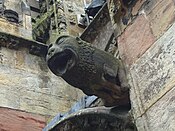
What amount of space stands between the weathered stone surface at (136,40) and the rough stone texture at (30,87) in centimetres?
298

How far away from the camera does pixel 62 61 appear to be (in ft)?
9.38

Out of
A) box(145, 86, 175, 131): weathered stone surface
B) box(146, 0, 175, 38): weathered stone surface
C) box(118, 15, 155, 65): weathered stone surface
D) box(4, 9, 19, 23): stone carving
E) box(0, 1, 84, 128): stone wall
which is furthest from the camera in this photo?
box(4, 9, 19, 23): stone carving

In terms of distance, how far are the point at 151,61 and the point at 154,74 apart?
0.09 metres

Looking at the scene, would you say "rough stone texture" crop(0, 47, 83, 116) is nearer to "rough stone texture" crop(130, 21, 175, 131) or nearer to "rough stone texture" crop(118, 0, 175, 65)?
"rough stone texture" crop(118, 0, 175, 65)

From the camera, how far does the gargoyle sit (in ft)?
9.25

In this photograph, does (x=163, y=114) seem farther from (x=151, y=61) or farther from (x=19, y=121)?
(x=19, y=121)

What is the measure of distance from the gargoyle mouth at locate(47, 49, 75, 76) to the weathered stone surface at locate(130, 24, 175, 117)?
0.39 metres

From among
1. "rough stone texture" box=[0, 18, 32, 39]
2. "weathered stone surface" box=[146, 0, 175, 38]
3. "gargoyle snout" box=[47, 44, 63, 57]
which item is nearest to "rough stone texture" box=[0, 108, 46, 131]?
"rough stone texture" box=[0, 18, 32, 39]

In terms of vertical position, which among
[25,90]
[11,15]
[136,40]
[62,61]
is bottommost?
[11,15]

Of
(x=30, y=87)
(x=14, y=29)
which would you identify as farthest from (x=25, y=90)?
(x=14, y=29)

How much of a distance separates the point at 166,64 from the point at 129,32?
499 mm

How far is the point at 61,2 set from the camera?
720 centimetres

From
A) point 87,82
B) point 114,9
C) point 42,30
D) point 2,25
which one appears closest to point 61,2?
point 42,30

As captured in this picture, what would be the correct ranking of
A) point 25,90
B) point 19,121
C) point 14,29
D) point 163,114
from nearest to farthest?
point 163,114
point 19,121
point 25,90
point 14,29
